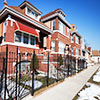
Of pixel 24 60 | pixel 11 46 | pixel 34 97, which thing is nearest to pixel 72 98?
pixel 34 97

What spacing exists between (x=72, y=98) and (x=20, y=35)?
844 cm

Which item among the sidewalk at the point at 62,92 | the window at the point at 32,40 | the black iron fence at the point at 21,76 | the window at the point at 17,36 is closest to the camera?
the black iron fence at the point at 21,76

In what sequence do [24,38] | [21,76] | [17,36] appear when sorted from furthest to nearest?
[24,38] < [17,36] < [21,76]

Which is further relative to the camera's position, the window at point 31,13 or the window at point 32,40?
the window at point 31,13

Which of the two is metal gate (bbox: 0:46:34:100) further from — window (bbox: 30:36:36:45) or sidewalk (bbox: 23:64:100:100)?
window (bbox: 30:36:36:45)

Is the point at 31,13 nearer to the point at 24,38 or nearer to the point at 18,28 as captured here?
the point at 24,38

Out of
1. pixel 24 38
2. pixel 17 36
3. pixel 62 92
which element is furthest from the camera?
pixel 24 38

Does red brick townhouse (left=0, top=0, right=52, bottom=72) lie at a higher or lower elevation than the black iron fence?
higher

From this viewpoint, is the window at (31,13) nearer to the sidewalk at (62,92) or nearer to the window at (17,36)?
the window at (17,36)

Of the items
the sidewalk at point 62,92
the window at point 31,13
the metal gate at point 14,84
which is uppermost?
the window at point 31,13

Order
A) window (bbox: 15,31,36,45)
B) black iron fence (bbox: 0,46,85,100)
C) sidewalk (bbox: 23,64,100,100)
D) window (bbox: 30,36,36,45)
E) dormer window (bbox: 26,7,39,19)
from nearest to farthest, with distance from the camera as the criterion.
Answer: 1. black iron fence (bbox: 0,46,85,100)
2. sidewalk (bbox: 23,64,100,100)
3. window (bbox: 15,31,36,45)
4. window (bbox: 30,36,36,45)
5. dormer window (bbox: 26,7,39,19)

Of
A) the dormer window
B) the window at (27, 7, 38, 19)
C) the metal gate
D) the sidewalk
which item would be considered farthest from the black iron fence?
the window at (27, 7, 38, 19)

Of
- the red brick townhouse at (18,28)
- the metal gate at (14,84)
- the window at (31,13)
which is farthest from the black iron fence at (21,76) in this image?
the window at (31,13)

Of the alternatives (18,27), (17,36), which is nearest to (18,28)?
(18,27)
